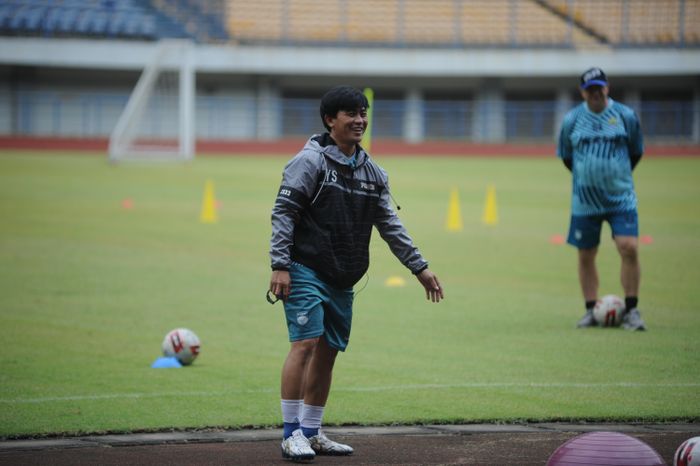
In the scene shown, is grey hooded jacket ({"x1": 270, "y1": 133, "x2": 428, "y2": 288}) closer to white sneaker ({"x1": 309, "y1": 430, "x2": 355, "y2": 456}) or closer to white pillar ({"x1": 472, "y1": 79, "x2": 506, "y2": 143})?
white sneaker ({"x1": 309, "y1": 430, "x2": 355, "y2": 456})

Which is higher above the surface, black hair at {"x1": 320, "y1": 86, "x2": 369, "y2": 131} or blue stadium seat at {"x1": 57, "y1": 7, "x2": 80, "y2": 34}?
blue stadium seat at {"x1": 57, "y1": 7, "x2": 80, "y2": 34}

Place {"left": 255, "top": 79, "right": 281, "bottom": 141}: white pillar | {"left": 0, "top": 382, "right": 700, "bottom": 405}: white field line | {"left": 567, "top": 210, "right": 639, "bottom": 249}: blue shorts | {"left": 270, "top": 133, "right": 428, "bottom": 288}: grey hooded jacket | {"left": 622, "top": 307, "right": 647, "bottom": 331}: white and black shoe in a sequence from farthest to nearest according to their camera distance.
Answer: {"left": 255, "top": 79, "right": 281, "bottom": 141}: white pillar
{"left": 622, "top": 307, "right": 647, "bottom": 331}: white and black shoe
{"left": 567, "top": 210, "right": 639, "bottom": 249}: blue shorts
{"left": 0, "top": 382, "right": 700, "bottom": 405}: white field line
{"left": 270, "top": 133, "right": 428, "bottom": 288}: grey hooded jacket

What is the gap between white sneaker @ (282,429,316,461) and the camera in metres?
6.41

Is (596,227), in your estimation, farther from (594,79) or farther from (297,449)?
(297,449)

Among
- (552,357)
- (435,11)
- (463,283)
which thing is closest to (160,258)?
(463,283)

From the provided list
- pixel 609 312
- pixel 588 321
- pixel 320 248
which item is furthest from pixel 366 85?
pixel 320 248

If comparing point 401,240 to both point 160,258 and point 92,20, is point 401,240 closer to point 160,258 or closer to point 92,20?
point 160,258

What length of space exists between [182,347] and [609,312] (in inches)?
168

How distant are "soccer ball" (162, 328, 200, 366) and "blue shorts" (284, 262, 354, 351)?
129 inches

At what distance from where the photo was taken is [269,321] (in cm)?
1212

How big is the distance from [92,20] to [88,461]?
1990 inches

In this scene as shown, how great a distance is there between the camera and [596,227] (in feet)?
36.4

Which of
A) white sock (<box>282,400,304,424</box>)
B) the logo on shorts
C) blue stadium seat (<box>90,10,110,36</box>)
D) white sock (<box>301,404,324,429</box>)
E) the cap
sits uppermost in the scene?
blue stadium seat (<box>90,10,110,36</box>)

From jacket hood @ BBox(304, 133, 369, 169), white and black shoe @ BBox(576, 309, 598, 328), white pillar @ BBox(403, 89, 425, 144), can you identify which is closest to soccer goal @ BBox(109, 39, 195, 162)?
white pillar @ BBox(403, 89, 425, 144)
